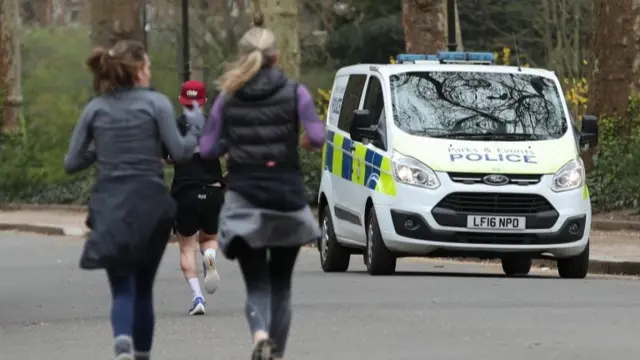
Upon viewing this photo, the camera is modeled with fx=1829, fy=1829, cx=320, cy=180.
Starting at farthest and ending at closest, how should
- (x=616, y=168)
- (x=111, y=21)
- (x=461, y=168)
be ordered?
(x=111, y=21) < (x=616, y=168) < (x=461, y=168)

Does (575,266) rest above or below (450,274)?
above

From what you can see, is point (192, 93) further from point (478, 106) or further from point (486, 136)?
point (478, 106)

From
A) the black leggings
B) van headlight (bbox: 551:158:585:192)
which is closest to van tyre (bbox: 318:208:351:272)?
van headlight (bbox: 551:158:585:192)

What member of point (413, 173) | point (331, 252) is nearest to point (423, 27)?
point (331, 252)

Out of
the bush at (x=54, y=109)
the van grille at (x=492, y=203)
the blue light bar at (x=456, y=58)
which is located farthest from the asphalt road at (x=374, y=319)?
the bush at (x=54, y=109)

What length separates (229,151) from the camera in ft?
30.3

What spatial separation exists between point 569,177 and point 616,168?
10098 millimetres

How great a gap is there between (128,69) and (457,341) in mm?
3122

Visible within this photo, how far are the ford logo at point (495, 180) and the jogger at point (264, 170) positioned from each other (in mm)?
7246

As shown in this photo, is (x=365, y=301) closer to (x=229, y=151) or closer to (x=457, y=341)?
(x=457, y=341)

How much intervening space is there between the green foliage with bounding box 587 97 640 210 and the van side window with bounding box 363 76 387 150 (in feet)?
28.3

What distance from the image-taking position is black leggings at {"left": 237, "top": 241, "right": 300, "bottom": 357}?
29.9 ft

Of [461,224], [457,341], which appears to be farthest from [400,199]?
[457,341]

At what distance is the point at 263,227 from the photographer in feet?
29.9
